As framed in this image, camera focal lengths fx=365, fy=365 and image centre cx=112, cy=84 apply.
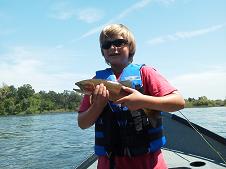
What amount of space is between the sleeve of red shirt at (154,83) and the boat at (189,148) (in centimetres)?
238

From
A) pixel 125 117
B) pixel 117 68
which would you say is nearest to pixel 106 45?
pixel 117 68

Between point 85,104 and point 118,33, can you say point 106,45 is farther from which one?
point 85,104

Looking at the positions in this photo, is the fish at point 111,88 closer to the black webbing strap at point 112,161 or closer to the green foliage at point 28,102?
the black webbing strap at point 112,161

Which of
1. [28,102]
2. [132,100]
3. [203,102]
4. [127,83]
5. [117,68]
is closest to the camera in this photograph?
[132,100]

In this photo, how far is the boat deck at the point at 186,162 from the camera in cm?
457

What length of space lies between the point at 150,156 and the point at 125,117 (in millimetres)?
306

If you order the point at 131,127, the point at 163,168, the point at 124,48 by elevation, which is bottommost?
the point at 163,168

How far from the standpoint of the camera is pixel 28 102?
8719 cm

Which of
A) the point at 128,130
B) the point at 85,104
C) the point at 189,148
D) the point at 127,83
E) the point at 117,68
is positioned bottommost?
the point at 189,148

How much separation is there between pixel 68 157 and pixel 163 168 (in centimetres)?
1041

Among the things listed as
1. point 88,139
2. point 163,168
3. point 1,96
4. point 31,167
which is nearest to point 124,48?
point 163,168

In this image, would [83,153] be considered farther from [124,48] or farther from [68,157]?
[124,48]

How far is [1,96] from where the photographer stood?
88.2 meters

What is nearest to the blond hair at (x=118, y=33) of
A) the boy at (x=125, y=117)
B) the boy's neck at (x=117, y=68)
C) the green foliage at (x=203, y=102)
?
the boy at (x=125, y=117)
